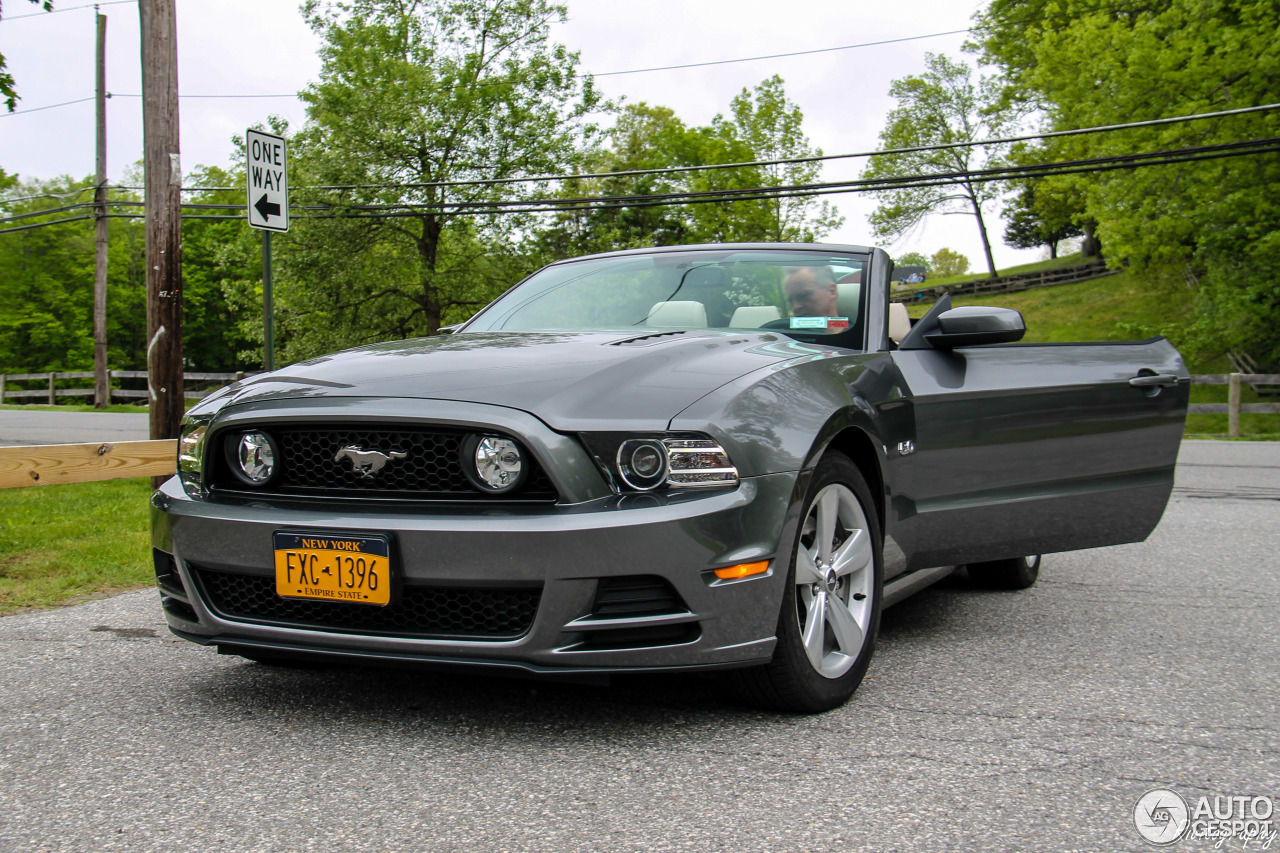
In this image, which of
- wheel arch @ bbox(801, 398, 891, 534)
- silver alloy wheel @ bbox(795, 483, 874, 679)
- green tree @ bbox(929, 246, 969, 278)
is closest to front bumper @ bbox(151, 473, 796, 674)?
silver alloy wheel @ bbox(795, 483, 874, 679)

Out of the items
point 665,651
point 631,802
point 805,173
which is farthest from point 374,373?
point 805,173

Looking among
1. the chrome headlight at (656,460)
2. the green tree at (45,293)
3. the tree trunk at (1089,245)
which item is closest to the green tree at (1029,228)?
the tree trunk at (1089,245)

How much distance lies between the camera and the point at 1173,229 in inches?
902

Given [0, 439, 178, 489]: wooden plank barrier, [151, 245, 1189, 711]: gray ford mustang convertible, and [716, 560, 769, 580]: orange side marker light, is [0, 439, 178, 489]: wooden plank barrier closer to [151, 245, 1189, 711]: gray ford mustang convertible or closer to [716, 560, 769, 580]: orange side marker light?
[151, 245, 1189, 711]: gray ford mustang convertible

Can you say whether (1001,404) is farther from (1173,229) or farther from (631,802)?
(1173,229)

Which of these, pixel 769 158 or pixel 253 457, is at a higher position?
pixel 769 158

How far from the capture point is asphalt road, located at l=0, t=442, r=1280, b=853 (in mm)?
2359

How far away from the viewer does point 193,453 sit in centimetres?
329

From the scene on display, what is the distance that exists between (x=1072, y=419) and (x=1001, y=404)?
35cm

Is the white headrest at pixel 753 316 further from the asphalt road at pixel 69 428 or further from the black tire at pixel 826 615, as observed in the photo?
the asphalt road at pixel 69 428

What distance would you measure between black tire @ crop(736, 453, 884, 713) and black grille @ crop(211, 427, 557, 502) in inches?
30.0

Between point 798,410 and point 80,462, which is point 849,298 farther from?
point 80,462

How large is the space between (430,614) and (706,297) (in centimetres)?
188

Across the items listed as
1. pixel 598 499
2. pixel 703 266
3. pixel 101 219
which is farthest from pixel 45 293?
pixel 598 499
